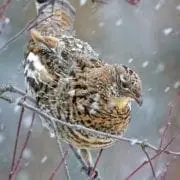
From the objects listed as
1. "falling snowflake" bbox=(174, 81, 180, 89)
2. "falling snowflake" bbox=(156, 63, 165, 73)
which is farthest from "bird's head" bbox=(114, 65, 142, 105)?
"falling snowflake" bbox=(156, 63, 165, 73)

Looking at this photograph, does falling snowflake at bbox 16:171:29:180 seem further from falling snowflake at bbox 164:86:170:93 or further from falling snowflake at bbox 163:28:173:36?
falling snowflake at bbox 163:28:173:36

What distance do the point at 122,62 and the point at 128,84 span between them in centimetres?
422

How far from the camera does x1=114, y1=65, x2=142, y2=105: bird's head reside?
3715 millimetres

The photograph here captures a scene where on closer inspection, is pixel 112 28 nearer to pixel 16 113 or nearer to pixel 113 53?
pixel 113 53

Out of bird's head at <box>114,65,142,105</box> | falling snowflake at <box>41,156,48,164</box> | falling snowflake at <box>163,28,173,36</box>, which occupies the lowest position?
bird's head at <box>114,65,142,105</box>

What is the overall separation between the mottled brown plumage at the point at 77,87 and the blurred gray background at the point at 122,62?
252cm

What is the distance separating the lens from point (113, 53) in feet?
26.7

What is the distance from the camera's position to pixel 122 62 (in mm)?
7938

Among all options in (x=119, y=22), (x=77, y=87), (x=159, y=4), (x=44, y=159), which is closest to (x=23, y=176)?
(x=44, y=159)

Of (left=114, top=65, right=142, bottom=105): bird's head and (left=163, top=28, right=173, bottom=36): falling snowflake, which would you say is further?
(left=163, top=28, right=173, bottom=36): falling snowflake

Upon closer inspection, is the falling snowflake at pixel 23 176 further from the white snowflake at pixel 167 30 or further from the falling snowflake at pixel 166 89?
the white snowflake at pixel 167 30

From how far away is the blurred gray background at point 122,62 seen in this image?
7.30 m

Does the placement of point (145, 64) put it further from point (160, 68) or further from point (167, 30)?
point (167, 30)

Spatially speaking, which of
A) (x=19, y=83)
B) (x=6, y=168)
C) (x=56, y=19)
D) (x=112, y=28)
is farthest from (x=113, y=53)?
(x=56, y=19)
